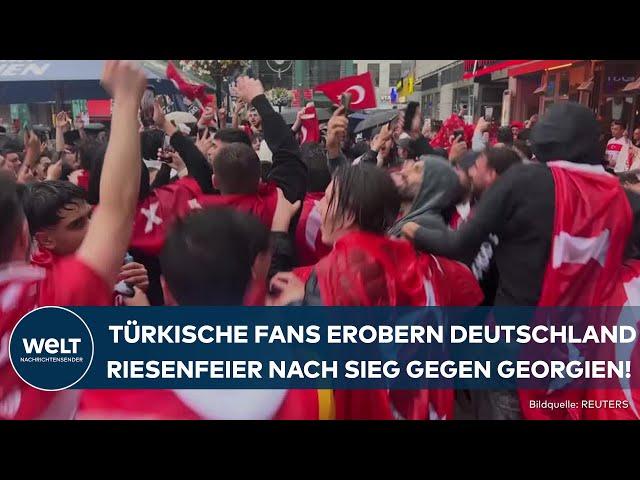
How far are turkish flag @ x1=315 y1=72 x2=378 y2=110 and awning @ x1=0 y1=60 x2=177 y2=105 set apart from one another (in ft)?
1.98

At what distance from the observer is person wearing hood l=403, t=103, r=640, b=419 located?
2.03 meters

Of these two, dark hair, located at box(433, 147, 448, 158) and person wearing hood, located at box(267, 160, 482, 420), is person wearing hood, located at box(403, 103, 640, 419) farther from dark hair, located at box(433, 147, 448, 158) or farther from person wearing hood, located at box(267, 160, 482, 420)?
dark hair, located at box(433, 147, 448, 158)

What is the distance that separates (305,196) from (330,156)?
244 millimetres

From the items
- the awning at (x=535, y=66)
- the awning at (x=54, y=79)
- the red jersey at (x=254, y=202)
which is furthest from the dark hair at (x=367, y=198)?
the awning at (x=54, y=79)

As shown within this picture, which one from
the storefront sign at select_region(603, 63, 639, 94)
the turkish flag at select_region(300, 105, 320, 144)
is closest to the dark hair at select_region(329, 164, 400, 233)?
the turkish flag at select_region(300, 105, 320, 144)

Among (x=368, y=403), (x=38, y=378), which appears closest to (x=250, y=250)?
(x=368, y=403)

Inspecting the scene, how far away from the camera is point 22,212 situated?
6.70 ft

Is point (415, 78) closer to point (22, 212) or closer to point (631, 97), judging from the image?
point (631, 97)

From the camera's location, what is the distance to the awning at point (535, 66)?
2.20 metres

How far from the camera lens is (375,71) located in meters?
2.30

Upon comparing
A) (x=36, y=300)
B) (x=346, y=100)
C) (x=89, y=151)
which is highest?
(x=346, y=100)

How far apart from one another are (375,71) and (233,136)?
1.97ft

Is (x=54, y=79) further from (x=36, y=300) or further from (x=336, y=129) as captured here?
(x=336, y=129)

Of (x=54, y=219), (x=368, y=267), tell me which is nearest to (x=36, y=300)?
(x=54, y=219)
